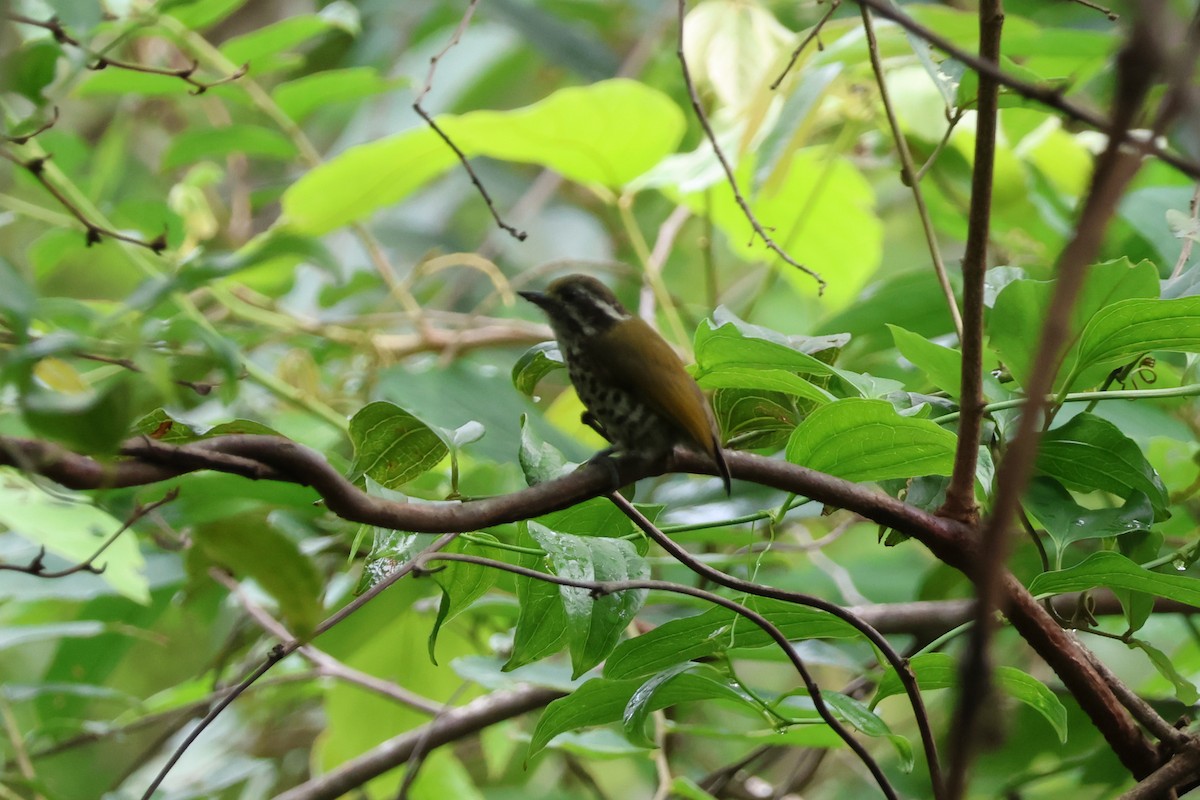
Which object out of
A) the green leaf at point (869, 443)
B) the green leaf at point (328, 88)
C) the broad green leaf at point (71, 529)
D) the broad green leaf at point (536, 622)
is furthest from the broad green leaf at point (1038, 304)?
the green leaf at point (328, 88)

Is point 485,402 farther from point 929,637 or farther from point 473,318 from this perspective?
point 929,637

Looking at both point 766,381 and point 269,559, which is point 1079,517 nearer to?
point 766,381

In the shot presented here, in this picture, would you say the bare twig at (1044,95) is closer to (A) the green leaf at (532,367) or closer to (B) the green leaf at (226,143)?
(A) the green leaf at (532,367)

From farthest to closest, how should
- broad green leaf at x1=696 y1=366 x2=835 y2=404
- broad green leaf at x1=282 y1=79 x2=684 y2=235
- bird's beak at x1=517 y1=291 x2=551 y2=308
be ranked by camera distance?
broad green leaf at x1=282 y1=79 x2=684 y2=235 → bird's beak at x1=517 y1=291 x2=551 y2=308 → broad green leaf at x1=696 y1=366 x2=835 y2=404

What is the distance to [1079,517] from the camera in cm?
116

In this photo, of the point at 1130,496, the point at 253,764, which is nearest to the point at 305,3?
the point at 253,764

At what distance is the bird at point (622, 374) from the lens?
1.31m

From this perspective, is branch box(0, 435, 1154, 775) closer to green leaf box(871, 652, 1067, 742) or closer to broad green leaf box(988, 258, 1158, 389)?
green leaf box(871, 652, 1067, 742)

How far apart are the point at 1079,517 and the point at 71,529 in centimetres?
124

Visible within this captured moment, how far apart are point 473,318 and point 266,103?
2.06 ft

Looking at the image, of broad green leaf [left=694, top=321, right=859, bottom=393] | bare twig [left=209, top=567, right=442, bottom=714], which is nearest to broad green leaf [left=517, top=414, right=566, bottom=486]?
broad green leaf [left=694, top=321, right=859, bottom=393]

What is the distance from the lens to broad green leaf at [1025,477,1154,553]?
1.15 m

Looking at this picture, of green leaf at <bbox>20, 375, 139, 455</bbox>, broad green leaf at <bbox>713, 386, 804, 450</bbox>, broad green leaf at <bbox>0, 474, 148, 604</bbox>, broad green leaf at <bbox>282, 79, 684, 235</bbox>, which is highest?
broad green leaf at <bbox>282, 79, 684, 235</bbox>

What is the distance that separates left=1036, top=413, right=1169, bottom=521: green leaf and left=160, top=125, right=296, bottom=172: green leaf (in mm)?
1785
